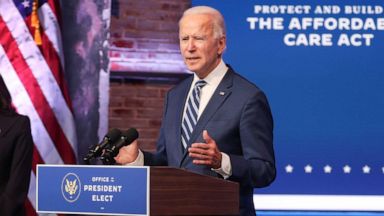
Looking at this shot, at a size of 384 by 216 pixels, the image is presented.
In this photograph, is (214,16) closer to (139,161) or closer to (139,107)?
(139,161)

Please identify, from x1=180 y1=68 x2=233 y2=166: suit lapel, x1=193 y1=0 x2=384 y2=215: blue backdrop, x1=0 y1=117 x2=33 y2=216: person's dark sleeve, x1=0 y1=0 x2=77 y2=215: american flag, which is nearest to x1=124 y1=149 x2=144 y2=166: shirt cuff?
x1=180 y1=68 x2=233 y2=166: suit lapel

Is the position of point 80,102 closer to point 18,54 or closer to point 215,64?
point 18,54

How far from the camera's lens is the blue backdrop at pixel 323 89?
5.09 meters

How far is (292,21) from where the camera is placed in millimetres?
5121

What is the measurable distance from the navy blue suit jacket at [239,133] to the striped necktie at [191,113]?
1.0 inches

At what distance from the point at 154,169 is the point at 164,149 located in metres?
0.93

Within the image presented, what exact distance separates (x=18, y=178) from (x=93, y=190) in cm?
125

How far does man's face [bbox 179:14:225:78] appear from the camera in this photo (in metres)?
2.96

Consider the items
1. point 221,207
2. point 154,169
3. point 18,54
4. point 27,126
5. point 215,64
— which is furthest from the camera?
point 18,54

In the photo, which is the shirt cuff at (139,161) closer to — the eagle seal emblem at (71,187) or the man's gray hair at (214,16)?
the eagle seal emblem at (71,187)

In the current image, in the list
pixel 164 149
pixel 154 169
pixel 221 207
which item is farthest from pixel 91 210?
pixel 164 149

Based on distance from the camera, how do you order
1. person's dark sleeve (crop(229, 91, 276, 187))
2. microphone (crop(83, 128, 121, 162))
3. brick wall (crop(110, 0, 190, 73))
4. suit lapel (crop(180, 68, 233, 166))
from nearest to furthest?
microphone (crop(83, 128, 121, 162)), person's dark sleeve (crop(229, 91, 276, 187)), suit lapel (crop(180, 68, 233, 166)), brick wall (crop(110, 0, 190, 73))

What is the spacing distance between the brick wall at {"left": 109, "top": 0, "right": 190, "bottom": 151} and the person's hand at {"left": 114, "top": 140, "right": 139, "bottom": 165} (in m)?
2.54

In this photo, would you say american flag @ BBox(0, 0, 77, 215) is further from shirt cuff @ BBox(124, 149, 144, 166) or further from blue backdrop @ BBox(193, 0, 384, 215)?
shirt cuff @ BBox(124, 149, 144, 166)
